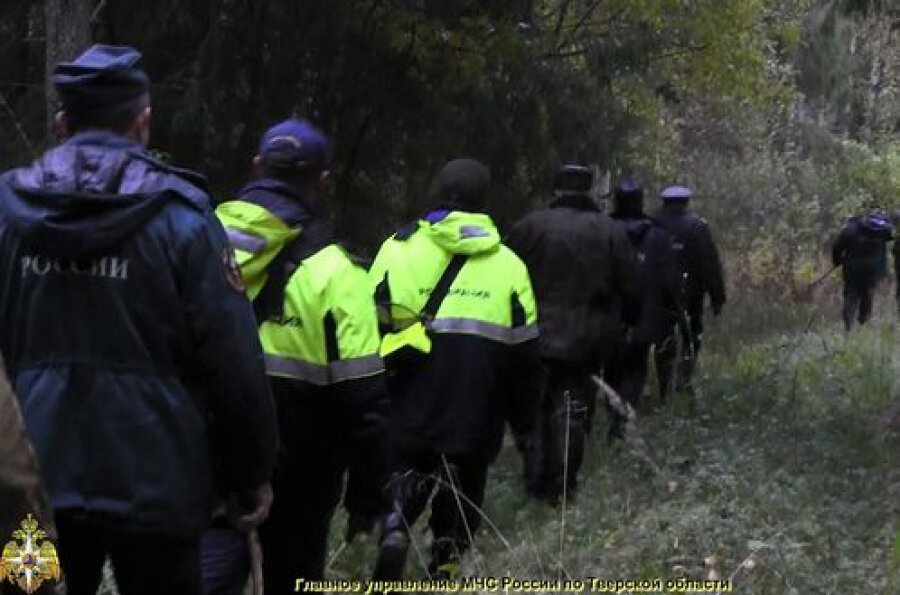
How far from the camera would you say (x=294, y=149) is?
14.6 ft

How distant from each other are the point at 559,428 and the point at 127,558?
527 cm

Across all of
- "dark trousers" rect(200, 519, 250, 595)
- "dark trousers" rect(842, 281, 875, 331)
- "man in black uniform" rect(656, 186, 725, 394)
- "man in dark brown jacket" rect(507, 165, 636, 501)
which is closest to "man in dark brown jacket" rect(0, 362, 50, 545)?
"dark trousers" rect(200, 519, 250, 595)

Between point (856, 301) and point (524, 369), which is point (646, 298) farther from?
point (856, 301)

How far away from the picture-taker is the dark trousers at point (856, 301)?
18.9m

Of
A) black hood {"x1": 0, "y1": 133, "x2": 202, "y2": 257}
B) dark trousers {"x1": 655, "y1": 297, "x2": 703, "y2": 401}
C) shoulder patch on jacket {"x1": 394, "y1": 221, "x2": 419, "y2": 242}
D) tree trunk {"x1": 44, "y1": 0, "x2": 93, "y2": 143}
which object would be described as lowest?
dark trousers {"x1": 655, "y1": 297, "x2": 703, "y2": 401}

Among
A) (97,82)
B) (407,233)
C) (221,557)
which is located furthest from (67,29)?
(97,82)

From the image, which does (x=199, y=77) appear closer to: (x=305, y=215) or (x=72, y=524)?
(x=305, y=215)

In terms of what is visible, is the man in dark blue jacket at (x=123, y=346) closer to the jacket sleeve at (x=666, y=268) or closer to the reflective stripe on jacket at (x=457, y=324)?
the reflective stripe on jacket at (x=457, y=324)

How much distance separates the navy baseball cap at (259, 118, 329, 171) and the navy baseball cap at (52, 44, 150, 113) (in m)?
1.00

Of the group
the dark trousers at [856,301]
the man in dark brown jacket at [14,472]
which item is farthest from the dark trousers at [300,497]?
the dark trousers at [856,301]

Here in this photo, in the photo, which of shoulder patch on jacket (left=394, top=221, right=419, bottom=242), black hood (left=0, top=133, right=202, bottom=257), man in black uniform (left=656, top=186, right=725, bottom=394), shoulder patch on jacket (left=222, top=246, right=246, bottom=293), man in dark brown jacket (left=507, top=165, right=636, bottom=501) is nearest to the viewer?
black hood (left=0, top=133, right=202, bottom=257)

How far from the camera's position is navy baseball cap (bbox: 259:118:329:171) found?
446cm

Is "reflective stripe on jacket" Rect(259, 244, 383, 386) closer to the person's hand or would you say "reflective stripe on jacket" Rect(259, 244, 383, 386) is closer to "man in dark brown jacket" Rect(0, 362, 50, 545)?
the person's hand

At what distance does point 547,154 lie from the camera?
13.5m
